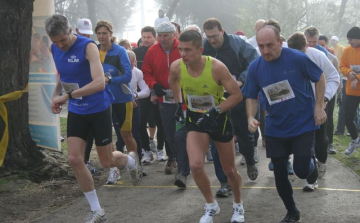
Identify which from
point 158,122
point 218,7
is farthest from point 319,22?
point 158,122

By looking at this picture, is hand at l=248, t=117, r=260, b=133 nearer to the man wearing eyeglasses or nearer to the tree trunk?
the man wearing eyeglasses

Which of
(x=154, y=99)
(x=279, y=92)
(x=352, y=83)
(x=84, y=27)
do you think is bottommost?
(x=154, y=99)

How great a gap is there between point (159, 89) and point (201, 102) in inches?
98.0

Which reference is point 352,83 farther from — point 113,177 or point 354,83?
point 113,177

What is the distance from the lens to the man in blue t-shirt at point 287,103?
5.35 metres

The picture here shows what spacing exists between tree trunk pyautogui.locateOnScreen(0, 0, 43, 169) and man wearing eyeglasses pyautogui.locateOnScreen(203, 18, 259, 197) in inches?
97.1

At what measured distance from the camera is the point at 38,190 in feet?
24.4

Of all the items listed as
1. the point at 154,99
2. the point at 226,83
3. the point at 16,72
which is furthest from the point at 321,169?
the point at 16,72

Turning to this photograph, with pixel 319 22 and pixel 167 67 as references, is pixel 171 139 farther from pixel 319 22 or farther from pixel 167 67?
pixel 319 22

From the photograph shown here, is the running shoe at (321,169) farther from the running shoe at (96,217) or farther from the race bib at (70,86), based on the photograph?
the race bib at (70,86)

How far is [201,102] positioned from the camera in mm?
5797

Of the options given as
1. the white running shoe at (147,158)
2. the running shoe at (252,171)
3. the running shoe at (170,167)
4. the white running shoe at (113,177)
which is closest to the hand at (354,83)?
the running shoe at (252,171)

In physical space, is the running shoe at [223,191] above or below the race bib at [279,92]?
below

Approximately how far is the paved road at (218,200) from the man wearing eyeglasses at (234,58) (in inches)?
16.4
